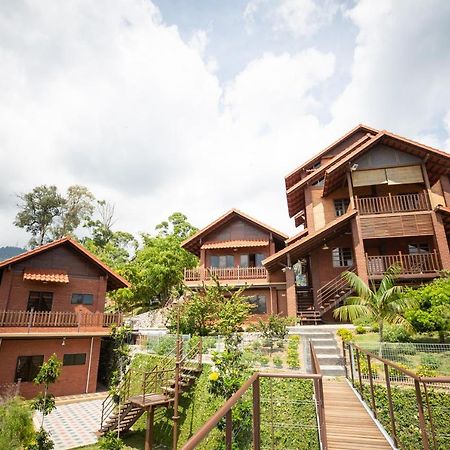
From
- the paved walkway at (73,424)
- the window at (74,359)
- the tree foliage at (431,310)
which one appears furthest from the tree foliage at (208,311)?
the tree foliage at (431,310)

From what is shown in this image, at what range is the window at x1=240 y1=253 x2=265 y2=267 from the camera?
24.3 m

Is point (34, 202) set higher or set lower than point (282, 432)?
higher

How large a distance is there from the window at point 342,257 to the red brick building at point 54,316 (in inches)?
575

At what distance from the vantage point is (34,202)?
40156 millimetres

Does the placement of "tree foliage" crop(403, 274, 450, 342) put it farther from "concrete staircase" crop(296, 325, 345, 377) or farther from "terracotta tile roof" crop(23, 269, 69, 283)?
"terracotta tile roof" crop(23, 269, 69, 283)

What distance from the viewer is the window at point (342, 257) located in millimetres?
20419

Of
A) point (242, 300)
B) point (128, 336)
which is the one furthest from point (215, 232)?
point (128, 336)

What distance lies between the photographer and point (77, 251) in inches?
797

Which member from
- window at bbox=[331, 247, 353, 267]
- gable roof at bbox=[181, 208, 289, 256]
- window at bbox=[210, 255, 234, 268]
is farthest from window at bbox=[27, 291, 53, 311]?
window at bbox=[331, 247, 353, 267]

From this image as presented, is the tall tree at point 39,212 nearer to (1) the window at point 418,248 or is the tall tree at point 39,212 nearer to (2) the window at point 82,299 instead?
(2) the window at point 82,299

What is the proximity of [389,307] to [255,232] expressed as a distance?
13.2 m

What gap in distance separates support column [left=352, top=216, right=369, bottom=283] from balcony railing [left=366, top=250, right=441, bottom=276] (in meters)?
0.60

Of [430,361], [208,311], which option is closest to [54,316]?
[208,311]

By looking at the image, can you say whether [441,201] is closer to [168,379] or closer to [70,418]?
[168,379]
